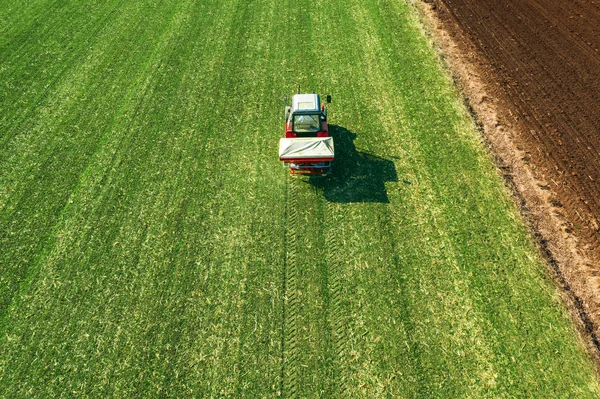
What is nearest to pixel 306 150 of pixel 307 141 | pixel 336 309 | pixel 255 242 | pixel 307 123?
pixel 307 141

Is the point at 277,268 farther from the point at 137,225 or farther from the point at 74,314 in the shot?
the point at 74,314

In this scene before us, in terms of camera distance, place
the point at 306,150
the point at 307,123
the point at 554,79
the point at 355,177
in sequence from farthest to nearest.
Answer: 1. the point at 554,79
2. the point at 355,177
3. the point at 307,123
4. the point at 306,150

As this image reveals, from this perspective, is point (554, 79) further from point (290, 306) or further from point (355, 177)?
point (290, 306)

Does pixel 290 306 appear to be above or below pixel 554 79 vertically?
below

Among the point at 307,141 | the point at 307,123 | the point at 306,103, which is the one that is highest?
the point at 306,103

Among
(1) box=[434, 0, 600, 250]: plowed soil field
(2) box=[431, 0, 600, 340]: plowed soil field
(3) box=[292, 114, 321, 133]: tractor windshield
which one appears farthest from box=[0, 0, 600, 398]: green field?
(1) box=[434, 0, 600, 250]: plowed soil field

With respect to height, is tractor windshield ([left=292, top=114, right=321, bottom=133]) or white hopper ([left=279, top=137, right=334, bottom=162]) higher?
tractor windshield ([left=292, top=114, right=321, bottom=133])

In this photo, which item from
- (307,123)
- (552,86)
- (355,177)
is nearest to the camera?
(307,123)

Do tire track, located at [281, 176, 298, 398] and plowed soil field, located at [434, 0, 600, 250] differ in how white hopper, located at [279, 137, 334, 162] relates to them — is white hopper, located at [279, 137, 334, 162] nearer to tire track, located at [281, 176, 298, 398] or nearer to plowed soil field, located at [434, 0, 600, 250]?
tire track, located at [281, 176, 298, 398]
